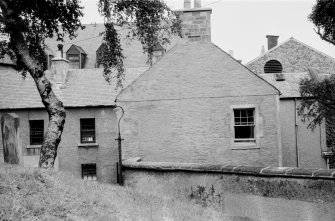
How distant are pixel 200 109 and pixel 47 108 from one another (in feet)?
27.5

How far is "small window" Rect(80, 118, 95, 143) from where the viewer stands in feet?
90.7

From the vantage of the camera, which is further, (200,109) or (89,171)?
(89,171)

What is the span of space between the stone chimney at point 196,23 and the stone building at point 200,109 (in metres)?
0.04

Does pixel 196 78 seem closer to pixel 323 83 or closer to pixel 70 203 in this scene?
pixel 323 83

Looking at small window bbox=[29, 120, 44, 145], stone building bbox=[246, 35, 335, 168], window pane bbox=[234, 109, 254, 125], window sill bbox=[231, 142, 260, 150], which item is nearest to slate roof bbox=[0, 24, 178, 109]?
small window bbox=[29, 120, 44, 145]

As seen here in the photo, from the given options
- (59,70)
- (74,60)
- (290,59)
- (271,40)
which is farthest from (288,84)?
(74,60)

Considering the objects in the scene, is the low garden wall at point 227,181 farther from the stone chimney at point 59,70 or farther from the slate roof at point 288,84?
the stone chimney at point 59,70

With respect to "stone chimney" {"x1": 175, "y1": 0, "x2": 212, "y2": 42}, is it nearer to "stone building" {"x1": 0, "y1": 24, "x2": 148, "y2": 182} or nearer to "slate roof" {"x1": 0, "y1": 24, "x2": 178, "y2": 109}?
"slate roof" {"x1": 0, "y1": 24, "x2": 178, "y2": 109}

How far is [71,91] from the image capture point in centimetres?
2778

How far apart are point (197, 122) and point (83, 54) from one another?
22.5 m

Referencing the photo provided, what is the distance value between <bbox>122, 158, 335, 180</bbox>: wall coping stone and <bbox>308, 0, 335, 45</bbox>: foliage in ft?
28.9

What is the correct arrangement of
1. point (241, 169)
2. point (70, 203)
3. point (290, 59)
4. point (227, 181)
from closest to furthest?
1. point (70, 203)
2. point (241, 169)
3. point (227, 181)
4. point (290, 59)

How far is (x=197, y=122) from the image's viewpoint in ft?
59.6

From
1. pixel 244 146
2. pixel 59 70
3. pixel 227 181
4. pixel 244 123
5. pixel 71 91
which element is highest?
pixel 59 70
